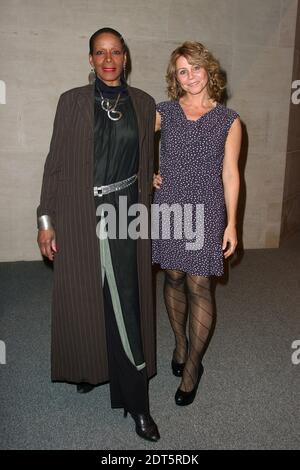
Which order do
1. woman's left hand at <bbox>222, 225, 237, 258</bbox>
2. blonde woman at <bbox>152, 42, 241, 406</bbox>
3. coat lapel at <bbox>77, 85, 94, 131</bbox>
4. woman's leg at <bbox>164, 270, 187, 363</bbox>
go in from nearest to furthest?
coat lapel at <bbox>77, 85, 94, 131</bbox> < blonde woman at <bbox>152, 42, 241, 406</bbox> < woman's left hand at <bbox>222, 225, 237, 258</bbox> < woman's leg at <bbox>164, 270, 187, 363</bbox>

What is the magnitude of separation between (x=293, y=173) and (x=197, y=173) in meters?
3.60

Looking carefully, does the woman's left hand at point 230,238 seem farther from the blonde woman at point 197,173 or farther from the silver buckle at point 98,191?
the silver buckle at point 98,191

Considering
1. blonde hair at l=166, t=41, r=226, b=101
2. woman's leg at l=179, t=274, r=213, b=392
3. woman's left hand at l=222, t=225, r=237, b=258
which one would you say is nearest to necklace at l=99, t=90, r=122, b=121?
blonde hair at l=166, t=41, r=226, b=101

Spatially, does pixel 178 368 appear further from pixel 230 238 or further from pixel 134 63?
pixel 134 63

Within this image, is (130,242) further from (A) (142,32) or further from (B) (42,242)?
(A) (142,32)

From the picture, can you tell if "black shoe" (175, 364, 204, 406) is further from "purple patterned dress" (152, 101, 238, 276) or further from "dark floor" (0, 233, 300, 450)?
"purple patterned dress" (152, 101, 238, 276)

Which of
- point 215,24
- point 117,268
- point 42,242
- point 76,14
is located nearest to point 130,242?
point 117,268

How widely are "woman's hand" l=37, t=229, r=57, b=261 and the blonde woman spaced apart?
22.4 inches

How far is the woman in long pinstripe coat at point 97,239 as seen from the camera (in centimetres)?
186

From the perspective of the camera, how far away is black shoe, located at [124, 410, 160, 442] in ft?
6.56

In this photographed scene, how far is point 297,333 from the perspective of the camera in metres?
3.15

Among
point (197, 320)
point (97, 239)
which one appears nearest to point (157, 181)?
point (97, 239)

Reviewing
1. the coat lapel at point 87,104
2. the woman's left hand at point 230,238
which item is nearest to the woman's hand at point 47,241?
the coat lapel at point 87,104

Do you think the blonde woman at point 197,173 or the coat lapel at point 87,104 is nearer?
the coat lapel at point 87,104
